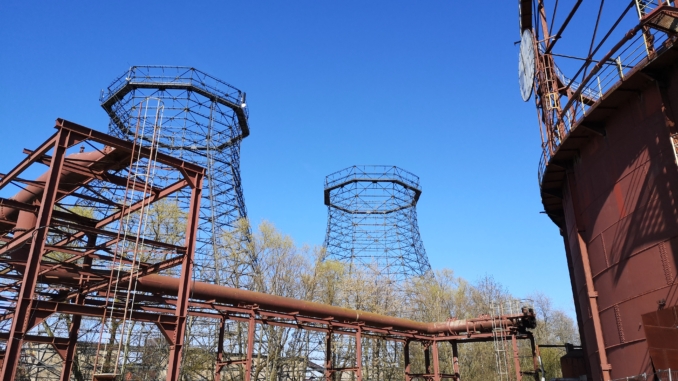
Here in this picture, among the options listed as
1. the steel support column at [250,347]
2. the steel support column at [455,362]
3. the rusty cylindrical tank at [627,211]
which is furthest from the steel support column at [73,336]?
the steel support column at [455,362]

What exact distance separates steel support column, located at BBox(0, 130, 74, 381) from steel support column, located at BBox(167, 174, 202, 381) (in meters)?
3.68

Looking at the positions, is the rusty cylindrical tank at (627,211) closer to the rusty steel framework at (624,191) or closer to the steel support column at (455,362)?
the rusty steel framework at (624,191)

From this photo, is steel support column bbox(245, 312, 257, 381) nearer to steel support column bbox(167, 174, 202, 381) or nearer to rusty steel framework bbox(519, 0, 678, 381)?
steel support column bbox(167, 174, 202, 381)

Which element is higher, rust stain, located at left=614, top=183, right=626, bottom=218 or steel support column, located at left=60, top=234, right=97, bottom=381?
rust stain, located at left=614, top=183, right=626, bottom=218

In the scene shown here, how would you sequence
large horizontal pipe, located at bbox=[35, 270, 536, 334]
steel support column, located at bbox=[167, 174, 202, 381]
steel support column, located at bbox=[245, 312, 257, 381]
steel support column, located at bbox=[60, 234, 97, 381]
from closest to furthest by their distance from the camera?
1. steel support column, located at bbox=[167, 174, 202, 381]
2. steel support column, located at bbox=[60, 234, 97, 381]
3. large horizontal pipe, located at bbox=[35, 270, 536, 334]
4. steel support column, located at bbox=[245, 312, 257, 381]

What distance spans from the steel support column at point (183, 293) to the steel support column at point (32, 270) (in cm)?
368

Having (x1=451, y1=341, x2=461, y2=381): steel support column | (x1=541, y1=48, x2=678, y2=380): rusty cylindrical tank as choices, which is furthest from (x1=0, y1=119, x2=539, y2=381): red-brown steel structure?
(x1=541, y1=48, x2=678, y2=380): rusty cylindrical tank

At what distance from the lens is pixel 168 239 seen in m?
Result: 28.7

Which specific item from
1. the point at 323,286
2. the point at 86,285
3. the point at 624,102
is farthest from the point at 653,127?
the point at 323,286

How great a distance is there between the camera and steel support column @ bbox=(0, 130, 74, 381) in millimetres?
11375

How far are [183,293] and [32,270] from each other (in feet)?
13.3

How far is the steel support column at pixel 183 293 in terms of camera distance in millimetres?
13648

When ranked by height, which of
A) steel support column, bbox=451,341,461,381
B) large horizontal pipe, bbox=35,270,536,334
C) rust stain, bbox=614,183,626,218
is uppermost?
rust stain, bbox=614,183,626,218

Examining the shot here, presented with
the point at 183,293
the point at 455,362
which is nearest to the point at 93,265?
the point at 183,293
